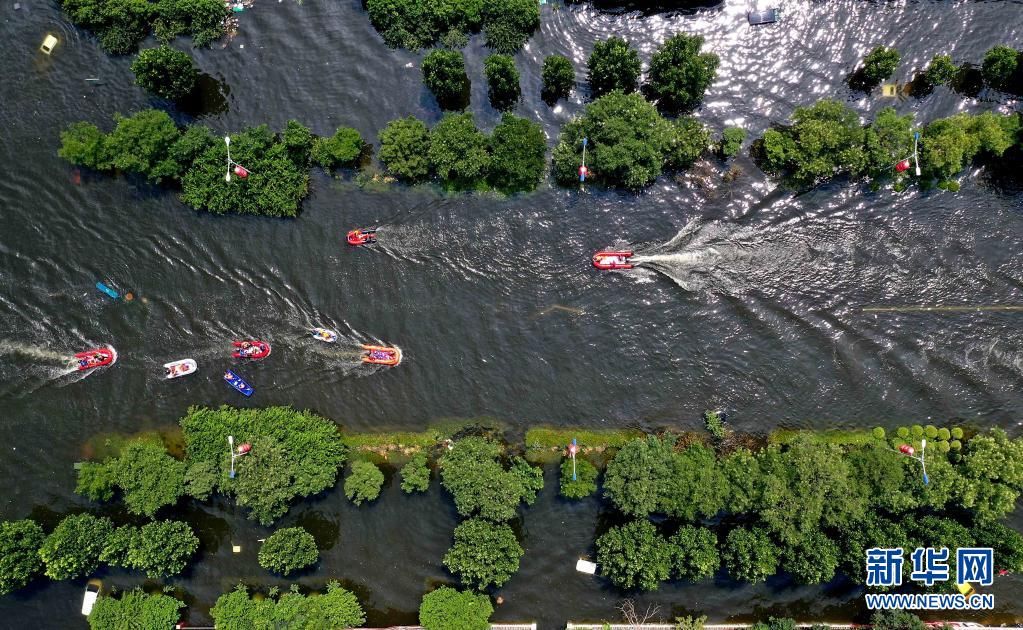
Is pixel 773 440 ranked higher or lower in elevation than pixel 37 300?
lower

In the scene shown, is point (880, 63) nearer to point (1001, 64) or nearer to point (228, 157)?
point (1001, 64)

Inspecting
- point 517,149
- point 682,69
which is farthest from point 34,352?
point 682,69

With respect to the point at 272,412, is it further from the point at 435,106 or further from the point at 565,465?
the point at 435,106

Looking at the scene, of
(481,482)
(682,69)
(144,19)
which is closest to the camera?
(682,69)

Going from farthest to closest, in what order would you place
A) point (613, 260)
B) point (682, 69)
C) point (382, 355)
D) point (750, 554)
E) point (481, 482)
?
point (382, 355), point (613, 260), point (481, 482), point (682, 69), point (750, 554)

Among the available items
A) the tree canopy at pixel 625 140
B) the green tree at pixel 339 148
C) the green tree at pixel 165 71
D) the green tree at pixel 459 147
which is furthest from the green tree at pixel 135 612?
the tree canopy at pixel 625 140

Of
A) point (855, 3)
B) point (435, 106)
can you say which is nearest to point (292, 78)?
point (435, 106)

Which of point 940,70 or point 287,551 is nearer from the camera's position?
point 940,70
